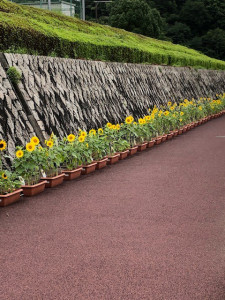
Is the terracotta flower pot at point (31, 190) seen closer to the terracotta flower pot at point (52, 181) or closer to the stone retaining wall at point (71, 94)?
the terracotta flower pot at point (52, 181)

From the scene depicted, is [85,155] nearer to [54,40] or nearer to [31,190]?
[31,190]

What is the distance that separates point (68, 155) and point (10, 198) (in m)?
2.31

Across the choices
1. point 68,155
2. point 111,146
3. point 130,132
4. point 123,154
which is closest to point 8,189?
point 68,155

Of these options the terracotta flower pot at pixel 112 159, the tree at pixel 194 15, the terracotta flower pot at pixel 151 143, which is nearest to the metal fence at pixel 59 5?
the terracotta flower pot at pixel 151 143

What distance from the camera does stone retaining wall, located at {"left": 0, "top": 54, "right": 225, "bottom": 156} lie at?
27.3 ft

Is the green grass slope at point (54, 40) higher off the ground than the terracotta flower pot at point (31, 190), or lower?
higher

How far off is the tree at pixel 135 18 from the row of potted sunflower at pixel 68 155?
41815 millimetres

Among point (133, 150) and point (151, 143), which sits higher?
point (133, 150)

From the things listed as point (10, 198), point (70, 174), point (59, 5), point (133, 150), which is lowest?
point (133, 150)

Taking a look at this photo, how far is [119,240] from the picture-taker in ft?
15.9

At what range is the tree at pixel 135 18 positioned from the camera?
54156 mm

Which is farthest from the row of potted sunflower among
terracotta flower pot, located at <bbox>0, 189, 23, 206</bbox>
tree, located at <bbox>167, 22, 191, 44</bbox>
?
tree, located at <bbox>167, 22, 191, 44</bbox>

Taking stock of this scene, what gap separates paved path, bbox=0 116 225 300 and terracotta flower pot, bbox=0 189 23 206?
108mm

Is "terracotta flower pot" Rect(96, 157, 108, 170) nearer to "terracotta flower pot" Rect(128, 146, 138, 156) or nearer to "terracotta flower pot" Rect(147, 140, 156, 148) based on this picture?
"terracotta flower pot" Rect(128, 146, 138, 156)
